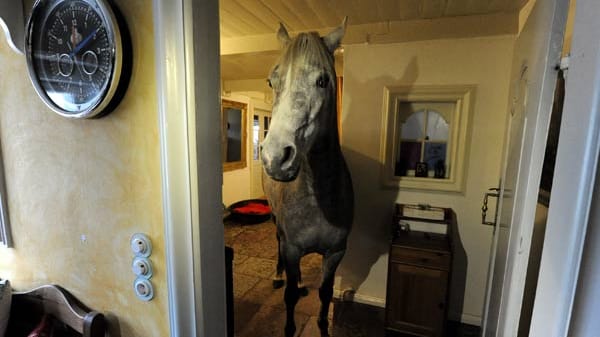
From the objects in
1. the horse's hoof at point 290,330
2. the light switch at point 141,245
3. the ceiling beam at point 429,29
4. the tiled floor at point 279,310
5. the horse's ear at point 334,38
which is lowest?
the tiled floor at point 279,310

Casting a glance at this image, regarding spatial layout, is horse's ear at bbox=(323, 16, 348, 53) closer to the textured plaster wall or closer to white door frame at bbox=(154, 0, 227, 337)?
white door frame at bbox=(154, 0, 227, 337)

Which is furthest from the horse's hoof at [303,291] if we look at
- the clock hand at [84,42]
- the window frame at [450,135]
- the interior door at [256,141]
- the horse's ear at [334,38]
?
the interior door at [256,141]

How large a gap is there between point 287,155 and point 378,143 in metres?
1.25

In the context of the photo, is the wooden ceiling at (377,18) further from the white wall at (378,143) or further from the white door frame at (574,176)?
the white door frame at (574,176)

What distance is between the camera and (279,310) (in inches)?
86.2

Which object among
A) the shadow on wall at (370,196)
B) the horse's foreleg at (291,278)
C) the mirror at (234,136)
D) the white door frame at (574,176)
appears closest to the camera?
the white door frame at (574,176)

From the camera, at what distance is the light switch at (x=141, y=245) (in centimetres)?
75

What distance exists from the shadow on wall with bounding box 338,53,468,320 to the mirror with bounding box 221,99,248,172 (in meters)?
2.96

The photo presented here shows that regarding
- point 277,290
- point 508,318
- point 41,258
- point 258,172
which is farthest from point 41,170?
point 258,172

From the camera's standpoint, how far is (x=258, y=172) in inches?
231

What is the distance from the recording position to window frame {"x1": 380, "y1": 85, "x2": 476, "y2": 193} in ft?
6.36

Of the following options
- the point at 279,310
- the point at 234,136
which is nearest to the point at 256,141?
the point at 234,136

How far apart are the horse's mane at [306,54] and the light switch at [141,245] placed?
0.87 metres

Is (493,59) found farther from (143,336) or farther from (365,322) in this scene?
(143,336)
